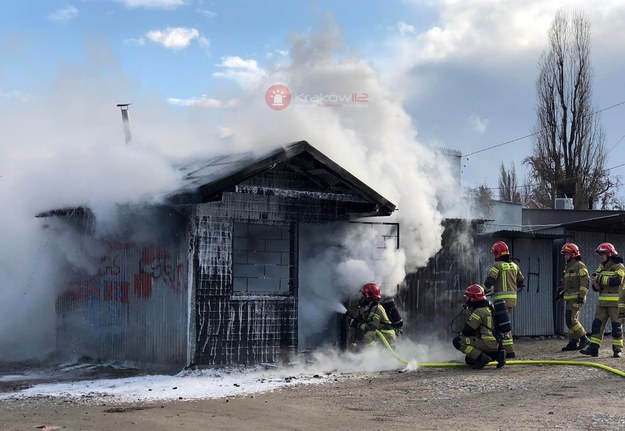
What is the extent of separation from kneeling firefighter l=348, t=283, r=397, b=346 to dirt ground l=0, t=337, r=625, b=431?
120cm

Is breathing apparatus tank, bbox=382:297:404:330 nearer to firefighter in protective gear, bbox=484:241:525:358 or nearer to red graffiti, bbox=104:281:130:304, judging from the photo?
firefighter in protective gear, bbox=484:241:525:358

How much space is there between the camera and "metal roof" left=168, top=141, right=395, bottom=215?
35.0 feet

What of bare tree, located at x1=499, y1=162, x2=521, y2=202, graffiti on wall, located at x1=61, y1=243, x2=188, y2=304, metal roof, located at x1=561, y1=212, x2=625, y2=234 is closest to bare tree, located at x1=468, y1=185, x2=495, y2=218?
metal roof, located at x1=561, y1=212, x2=625, y2=234

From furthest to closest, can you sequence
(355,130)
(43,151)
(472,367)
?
(43,151), (355,130), (472,367)

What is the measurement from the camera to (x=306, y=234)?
524 inches

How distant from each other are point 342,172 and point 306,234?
5.51ft

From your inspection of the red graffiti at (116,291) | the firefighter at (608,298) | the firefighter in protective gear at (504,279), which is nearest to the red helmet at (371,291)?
the firefighter in protective gear at (504,279)

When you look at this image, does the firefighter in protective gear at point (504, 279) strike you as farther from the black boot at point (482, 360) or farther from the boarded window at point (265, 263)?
the boarded window at point (265, 263)

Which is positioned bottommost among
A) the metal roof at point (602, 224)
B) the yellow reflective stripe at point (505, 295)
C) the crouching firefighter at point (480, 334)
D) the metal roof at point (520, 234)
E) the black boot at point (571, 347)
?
the black boot at point (571, 347)

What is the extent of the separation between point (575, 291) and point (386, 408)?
24.2ft

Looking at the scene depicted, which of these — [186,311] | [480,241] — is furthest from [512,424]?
[480,241]

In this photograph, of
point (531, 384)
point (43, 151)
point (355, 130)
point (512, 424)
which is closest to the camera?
point (512, 424)

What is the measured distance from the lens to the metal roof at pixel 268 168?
10680 mm

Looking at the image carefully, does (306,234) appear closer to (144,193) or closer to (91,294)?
(144,193)
